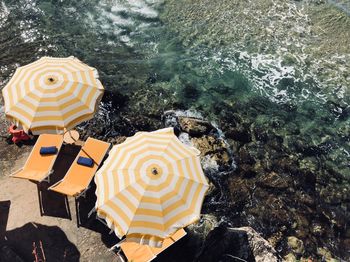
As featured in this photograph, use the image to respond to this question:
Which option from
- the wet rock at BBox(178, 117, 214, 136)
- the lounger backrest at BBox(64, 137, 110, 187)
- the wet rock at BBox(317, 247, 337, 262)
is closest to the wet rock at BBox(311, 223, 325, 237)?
the wet rock at BBox(317, 247, 337, 262)

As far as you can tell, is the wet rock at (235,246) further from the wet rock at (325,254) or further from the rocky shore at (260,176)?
the wet rock at (325,254)

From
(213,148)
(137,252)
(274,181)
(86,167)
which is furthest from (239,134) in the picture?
(137,252)

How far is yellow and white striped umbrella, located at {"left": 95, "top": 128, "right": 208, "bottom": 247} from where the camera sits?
10.6 metres

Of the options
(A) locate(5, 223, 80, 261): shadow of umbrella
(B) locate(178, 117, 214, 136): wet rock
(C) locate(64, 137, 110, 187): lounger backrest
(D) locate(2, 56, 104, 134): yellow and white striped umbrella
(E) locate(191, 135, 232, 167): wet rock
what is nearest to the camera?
(A) locate(5, 223, 80, 261): shadow of umbrella

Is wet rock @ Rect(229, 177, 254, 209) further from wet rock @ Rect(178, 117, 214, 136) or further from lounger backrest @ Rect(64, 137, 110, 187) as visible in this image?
lounger backrest @ Rect(64, 137, 110, 187)

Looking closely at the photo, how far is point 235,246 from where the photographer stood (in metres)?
13.1

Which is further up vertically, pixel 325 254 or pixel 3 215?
pixel 3 215

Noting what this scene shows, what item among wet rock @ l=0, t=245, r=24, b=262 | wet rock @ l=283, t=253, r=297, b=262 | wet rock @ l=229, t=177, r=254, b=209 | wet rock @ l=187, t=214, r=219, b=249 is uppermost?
wet rock @ l=0, t=245, r=24, b=262

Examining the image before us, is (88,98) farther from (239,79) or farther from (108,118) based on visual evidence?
(239,79)

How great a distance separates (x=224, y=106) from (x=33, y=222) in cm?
1022

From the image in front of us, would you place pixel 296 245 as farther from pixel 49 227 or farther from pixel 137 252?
pixel 49 227

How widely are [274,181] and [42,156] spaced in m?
9.48

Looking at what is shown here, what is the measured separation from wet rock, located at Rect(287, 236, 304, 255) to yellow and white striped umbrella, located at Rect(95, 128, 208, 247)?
4978mm

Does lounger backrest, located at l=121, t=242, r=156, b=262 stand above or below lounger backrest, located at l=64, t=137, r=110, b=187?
below
